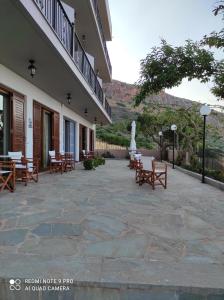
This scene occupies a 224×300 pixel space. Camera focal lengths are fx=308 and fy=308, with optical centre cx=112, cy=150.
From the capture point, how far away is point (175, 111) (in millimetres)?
19859

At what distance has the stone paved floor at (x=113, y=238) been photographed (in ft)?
9.20

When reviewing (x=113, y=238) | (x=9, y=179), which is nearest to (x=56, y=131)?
(x=9, y=179)

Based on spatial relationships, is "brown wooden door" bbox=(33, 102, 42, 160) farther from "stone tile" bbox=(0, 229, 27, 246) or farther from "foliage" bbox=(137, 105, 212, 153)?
"foliage" bbox=(137, 105, 212, 153)

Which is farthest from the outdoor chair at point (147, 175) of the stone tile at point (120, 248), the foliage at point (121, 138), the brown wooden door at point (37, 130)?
the foliage at point (121, 138)

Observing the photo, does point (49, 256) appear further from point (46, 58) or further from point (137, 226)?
point (46, 58)

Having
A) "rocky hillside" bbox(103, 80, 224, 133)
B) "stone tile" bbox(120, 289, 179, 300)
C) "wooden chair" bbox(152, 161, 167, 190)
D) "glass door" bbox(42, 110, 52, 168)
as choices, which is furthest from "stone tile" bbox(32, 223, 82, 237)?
"rocky hillside" bbox(103, 80, 224, 133)

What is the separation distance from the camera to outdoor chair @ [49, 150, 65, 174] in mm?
11352

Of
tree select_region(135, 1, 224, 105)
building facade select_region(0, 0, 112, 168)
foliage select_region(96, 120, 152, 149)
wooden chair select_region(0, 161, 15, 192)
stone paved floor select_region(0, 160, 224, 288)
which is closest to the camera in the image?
stone paved floor select_region(0, 160, 224, 288)

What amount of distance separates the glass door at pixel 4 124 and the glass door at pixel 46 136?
133 inches

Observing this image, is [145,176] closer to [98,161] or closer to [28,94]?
[28,94]

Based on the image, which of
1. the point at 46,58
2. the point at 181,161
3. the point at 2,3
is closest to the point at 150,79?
the point at 46,58

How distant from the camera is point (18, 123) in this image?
29.0ft

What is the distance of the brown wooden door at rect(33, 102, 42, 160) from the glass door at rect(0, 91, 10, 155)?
1.85m

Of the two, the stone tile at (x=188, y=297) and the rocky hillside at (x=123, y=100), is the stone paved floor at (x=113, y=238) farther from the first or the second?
the rocky hillside at (x=123, y=100)
